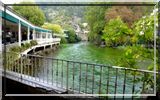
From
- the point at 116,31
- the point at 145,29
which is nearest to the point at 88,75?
the point at 116,31

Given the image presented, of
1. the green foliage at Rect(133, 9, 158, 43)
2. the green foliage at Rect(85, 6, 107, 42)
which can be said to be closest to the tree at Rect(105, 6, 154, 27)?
the green foliage at Rect(85, 6, 107, 42)

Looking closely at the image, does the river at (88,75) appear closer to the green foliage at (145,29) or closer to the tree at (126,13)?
the green foliage at (145,29)

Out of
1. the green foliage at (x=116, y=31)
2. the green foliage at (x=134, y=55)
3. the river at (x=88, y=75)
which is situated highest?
the green foliage at (x=116, y=31)

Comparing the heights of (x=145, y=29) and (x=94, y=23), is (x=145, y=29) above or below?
below

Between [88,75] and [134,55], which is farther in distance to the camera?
[88,75]

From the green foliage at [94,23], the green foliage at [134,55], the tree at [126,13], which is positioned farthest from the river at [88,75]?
the tree at [126,13]

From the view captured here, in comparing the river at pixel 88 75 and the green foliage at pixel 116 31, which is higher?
the green foliage at pixel 116 31

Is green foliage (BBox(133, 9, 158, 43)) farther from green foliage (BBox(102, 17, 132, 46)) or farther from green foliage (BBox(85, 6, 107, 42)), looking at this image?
green foliage (BBox(85, 6, 107, 42))

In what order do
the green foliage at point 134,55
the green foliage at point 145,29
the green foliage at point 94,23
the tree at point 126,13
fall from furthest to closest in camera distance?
1. the green foliage at point 94,23
2. the tree at point 126,13
3. the green foliage at point 134,55
4. the green foliage at point 145,29

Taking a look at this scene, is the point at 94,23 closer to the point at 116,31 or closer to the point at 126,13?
the point at 126,13

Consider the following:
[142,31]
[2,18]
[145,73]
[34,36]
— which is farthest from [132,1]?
[34,36]

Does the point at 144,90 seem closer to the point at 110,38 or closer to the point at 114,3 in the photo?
the point at 110,38

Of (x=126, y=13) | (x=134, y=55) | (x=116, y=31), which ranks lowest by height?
(x=134, y=55)

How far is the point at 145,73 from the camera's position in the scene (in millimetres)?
1935
